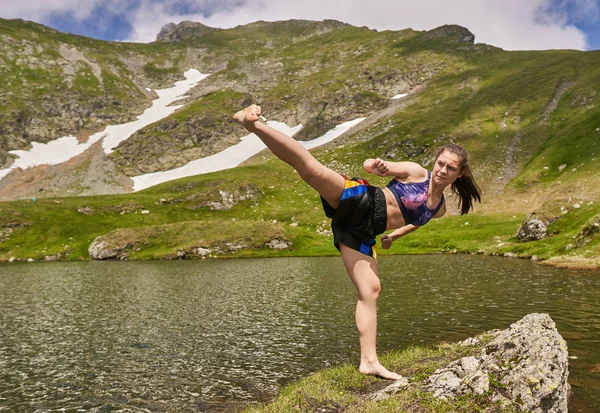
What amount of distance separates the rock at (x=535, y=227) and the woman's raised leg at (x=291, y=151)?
195 feet

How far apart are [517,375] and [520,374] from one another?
6 cm

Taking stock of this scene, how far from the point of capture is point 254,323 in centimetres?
2195

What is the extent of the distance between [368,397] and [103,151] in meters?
215

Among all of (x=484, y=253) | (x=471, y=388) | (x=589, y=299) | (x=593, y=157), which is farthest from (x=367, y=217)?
(x=593, y=157)

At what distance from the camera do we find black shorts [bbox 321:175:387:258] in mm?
8203

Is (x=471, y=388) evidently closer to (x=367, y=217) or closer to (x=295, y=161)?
(x=367, y=217)

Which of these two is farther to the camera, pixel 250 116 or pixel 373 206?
pixel 373 206

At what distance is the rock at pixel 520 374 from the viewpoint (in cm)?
706

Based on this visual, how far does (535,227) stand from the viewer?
2271 inches

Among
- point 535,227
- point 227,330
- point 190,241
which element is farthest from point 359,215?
point 190,241

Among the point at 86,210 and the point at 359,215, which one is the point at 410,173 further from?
the point at 86,210

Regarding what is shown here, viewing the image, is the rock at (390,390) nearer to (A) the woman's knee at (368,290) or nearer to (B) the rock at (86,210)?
(A) the woman's knee at (368,290)

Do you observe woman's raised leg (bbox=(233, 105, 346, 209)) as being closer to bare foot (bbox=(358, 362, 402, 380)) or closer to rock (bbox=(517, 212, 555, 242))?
bare foot (bbox=(358, 362, 402, 380))

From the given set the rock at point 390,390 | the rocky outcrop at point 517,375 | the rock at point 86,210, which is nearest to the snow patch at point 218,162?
the rock at point 86,210
